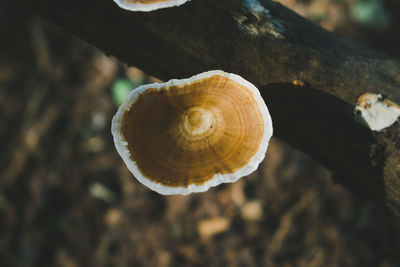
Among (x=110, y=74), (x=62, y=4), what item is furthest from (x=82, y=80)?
(x=62, y=4)

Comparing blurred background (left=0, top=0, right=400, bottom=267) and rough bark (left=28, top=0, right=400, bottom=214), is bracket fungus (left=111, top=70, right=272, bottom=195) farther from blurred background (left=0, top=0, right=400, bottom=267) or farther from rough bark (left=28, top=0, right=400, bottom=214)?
blurred background (left=0, top=0, right=400, bottom=267)

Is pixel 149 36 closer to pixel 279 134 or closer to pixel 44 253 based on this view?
pixel 279 134

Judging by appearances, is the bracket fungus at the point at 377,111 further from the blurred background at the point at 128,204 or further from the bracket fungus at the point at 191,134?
the blurred background at the point at 128,204

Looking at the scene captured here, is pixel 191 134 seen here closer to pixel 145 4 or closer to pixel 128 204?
pixel 145 4

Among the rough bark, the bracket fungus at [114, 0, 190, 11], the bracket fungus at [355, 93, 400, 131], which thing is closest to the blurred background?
the rough bark

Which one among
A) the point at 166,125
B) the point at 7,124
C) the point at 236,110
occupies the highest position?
the point at 236,110

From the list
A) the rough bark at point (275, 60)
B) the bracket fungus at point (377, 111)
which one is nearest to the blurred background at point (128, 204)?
the rough bark at point (275, 60)

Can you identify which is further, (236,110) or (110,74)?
(110,74)
